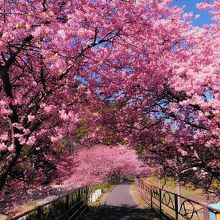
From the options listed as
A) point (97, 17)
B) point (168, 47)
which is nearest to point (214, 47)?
point (168, 47)

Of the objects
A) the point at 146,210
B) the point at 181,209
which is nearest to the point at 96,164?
the point at 146,210

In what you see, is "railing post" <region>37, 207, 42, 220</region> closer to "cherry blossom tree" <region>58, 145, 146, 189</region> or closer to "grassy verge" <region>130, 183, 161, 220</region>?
"grassy verge" <region>130, 183, 161, 220</region>

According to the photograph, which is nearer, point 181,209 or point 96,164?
point 181,209

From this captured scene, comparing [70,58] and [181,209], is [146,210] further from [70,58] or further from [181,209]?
[70,58]

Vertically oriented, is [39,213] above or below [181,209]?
above

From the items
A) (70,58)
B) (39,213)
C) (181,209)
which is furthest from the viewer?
(181,209)

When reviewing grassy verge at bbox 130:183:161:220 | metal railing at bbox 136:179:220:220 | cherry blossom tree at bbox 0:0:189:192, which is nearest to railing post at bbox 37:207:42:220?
cherry blossom tree at bbox 0:0:189:192

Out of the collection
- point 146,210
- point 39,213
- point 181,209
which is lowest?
point 146,210

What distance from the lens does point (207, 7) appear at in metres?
13.9

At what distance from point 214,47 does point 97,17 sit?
4816 mm

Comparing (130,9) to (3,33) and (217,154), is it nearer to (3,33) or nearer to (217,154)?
(3,33)

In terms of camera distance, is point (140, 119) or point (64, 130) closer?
point (64, 130)

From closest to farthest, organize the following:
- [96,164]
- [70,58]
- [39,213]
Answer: [70,58]
[39,213]
[96,164]

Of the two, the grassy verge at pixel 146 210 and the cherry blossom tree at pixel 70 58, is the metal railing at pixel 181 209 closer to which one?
the grassy verge at pixel 146 210
